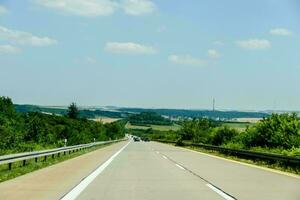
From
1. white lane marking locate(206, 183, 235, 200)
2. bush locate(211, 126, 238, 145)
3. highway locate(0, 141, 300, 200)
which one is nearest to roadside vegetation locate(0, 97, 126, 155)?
bush locate(211, 126, 238, 145)

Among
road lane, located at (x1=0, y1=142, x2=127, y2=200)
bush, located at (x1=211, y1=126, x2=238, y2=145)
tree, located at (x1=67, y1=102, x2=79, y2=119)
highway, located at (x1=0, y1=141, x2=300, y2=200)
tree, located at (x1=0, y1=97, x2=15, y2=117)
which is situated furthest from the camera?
tree, located at (x1=67, y1=102, x2=79, y2=119)

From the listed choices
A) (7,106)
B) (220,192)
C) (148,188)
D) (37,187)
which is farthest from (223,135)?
(220,192)

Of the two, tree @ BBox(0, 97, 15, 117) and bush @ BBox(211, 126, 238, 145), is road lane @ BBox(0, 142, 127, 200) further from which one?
tree @ BBox(0, 97, 15, 117)

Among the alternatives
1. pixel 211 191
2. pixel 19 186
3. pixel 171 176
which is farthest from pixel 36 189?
pixel 171 176

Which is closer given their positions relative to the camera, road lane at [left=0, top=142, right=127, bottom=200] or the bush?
road lane at [left=0, top=142, right=127, bottom=200]

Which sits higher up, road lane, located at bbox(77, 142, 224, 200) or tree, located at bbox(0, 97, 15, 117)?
tree, located at bbox(0, 97, 15, 117)

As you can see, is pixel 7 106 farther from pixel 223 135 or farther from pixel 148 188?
pixel 148 188

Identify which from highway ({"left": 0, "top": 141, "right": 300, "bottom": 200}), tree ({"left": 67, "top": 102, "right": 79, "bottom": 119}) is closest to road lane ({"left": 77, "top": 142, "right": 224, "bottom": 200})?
highway ({"left": 0, "top": 141, "right": 300, "bottom": 200})

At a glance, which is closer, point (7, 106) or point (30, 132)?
point (30, 132)

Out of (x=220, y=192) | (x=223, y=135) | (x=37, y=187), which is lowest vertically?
(x=223, y=135)

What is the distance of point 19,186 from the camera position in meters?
15.8

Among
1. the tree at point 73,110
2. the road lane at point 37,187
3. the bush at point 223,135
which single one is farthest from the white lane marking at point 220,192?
the tree at point 73,110

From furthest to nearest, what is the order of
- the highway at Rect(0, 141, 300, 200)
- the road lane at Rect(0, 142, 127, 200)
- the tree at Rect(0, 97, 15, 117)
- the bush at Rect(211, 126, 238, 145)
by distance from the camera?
the tree at Rect(0, 97, 15, 117) → the bush at Rect(211, 126, 238, 145) → the highway at Rect(0, 141, 300, 200) → the road lane at Rect(0, 142, 127, 200)

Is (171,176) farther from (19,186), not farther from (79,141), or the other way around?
(79,141)
